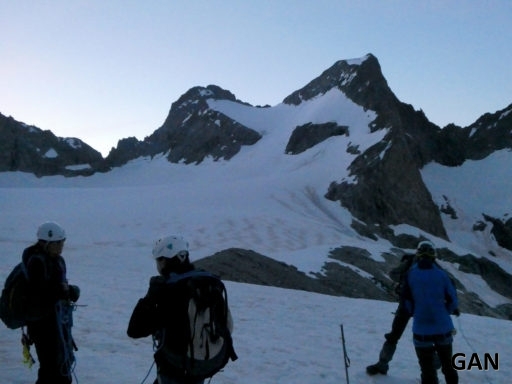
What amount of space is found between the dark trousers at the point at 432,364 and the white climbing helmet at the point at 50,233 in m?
4.83

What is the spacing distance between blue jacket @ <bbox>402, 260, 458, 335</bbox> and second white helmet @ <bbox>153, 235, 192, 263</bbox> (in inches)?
150

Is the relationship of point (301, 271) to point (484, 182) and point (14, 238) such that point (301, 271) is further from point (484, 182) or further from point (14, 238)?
point (484, 182)

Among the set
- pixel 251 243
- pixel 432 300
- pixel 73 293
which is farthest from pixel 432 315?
pixel 251 243

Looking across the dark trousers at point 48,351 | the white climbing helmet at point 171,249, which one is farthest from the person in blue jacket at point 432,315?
the dark trousers at point 48,351

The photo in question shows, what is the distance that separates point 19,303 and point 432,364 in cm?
522

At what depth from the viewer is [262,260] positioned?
25969 millimetres

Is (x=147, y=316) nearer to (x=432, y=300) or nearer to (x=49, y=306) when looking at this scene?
(x=49, y=306)

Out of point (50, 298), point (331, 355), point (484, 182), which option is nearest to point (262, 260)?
point (331, 355)

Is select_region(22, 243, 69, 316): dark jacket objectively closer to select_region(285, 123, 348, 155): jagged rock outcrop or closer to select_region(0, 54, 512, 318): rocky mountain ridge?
select_region(0, 54, 512, 318): rocky mountain ridge

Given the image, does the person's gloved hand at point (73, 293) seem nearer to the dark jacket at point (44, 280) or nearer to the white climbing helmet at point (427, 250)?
the dark jacket at point (44, 280)

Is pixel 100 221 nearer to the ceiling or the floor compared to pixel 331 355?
nearer to the ceiling

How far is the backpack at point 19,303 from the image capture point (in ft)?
19.8

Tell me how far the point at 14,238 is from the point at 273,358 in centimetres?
3012

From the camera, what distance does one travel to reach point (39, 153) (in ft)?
396
